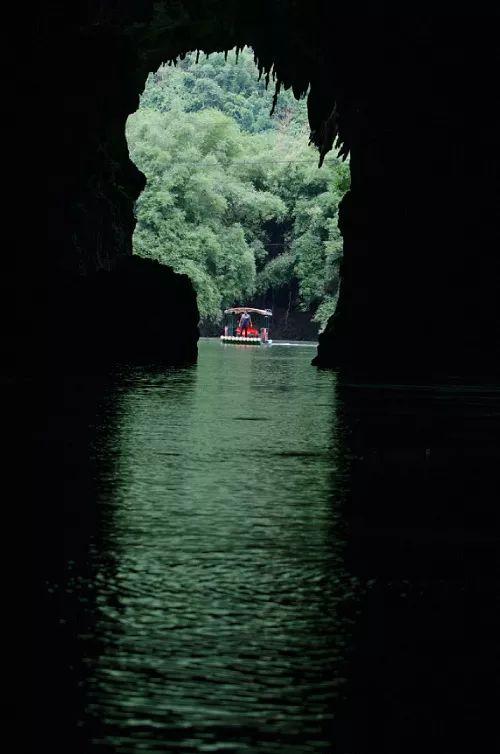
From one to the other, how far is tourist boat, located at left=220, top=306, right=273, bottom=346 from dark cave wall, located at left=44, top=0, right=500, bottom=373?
3622 cm

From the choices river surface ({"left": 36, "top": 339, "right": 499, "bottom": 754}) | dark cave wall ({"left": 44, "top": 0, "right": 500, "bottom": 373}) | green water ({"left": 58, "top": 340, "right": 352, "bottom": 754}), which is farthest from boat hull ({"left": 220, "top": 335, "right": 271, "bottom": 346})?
green water ({"left": 58, "top": 340, "right": 352, "bottom": 754})

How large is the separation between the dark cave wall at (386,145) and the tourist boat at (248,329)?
119 feet

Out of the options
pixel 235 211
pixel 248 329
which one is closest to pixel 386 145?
pixel 248 329

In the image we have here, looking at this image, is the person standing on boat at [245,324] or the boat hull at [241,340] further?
the person standing on boat at [245,324]

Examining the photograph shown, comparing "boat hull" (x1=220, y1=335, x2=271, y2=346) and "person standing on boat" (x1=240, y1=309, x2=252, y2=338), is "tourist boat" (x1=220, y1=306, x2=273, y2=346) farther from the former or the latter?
"person standing on boat" (x1=240, y1=309, x2=252, y2=338)

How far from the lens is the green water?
13.1 ft

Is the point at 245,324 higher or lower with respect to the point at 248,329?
higher

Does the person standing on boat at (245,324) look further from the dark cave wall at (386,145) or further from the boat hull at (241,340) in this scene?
the dark cave wall at (386,145)

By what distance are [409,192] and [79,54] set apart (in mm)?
7351

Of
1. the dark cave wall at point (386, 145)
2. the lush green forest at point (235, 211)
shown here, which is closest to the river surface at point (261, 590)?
the dark cave wall at point (386, 145)

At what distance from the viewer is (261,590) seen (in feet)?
19.0

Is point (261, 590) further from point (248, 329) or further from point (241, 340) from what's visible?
point (248, 329)

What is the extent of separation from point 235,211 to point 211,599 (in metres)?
80.6

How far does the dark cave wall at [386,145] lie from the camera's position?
1073 inches
